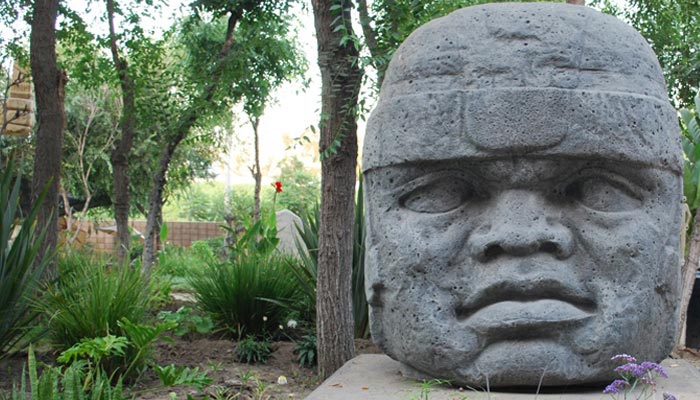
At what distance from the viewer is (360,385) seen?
360cm

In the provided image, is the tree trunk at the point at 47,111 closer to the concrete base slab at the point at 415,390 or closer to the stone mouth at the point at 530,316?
the concrete base slab at the point at 415,390

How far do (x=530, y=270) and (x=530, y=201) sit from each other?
0.29 metres

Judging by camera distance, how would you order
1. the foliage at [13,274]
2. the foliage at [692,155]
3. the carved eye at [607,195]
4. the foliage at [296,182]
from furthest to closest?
the foliage at [296,182]
the foliage at [692,155]
the foliage at [13,274]
the carved eye at [607,195]

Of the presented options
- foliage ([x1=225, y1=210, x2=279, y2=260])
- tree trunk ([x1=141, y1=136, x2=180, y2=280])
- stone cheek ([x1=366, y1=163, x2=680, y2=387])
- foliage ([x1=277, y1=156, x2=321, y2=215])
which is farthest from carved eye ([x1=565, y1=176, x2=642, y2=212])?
foliage ([x1=277, y1=156, x2=321, y2=215])

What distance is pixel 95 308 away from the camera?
5.09 meters

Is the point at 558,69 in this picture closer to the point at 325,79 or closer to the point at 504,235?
the point at 504,235

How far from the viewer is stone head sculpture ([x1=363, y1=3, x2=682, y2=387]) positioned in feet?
10.7

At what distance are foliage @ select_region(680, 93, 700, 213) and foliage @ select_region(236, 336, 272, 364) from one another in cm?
419

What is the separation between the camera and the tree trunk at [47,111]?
6301 millimetres

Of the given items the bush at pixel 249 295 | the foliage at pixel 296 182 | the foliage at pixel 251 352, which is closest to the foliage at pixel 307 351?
the foliage at pixel 251 352

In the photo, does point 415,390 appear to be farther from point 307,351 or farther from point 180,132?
point 180,132

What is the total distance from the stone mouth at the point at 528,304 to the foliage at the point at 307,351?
258cm

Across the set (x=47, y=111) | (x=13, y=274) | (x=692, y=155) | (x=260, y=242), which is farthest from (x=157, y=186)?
(x=692, y=155)

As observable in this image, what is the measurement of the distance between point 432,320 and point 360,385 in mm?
478
